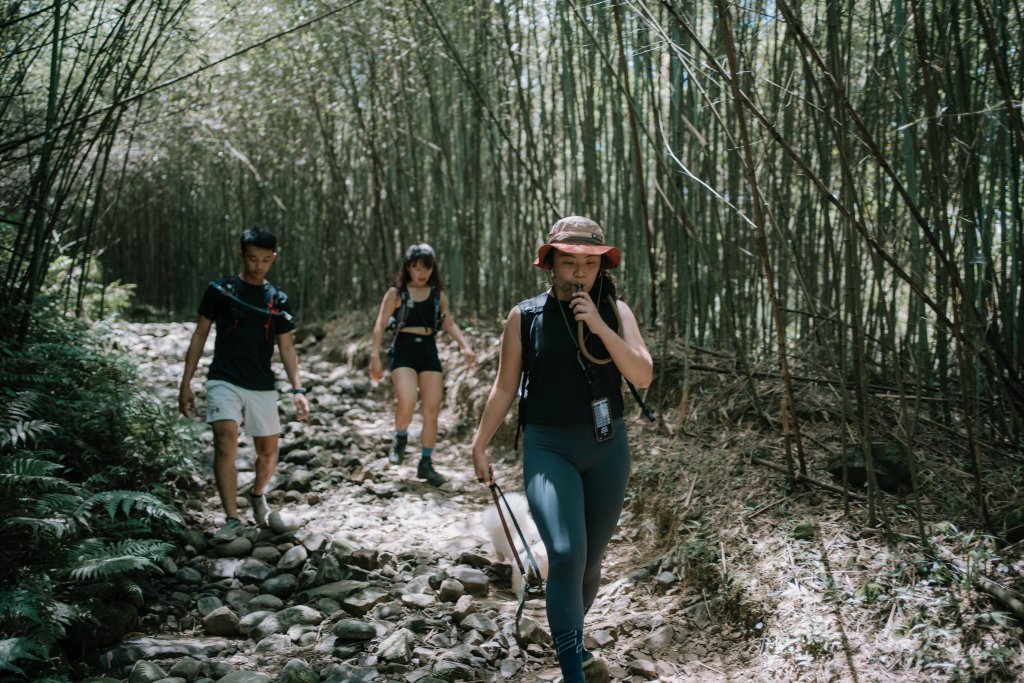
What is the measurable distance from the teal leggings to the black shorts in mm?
2341

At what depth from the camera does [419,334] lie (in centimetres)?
436

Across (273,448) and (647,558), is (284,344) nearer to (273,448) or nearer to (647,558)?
(273,448)

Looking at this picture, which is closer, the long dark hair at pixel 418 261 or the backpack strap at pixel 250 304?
the backpack strap at pixel 250 304

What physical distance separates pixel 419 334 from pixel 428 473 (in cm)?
78

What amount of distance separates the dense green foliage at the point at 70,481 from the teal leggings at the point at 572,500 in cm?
117

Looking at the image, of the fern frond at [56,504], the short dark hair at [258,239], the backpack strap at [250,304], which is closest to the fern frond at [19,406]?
the fern frond at [56,504]

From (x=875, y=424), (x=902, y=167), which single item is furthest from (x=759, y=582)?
(x=902, y=167)

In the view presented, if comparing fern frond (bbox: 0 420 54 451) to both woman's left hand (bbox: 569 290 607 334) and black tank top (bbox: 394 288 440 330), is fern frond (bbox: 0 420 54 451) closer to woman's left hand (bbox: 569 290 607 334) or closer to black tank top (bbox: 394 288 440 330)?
woman's left hand (bbox: 569 290 607 334)

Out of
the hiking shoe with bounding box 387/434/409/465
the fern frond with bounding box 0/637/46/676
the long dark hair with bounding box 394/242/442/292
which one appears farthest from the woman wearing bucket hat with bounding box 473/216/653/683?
the hiking shoe with bounding box 387/434/409/465

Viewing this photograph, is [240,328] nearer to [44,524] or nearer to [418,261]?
[418,261]

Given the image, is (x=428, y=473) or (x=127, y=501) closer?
(x=127, y=501)

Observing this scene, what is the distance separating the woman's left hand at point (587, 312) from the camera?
196cm

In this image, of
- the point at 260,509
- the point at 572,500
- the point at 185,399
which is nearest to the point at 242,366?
the point at 185,399

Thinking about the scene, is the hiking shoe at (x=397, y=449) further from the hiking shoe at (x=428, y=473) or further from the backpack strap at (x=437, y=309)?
the backpack strap at (x=437, y=309)
